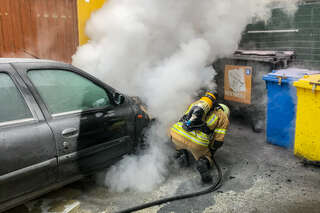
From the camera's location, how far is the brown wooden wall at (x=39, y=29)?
17.6 feet

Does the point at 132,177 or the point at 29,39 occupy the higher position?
the point at 29,39

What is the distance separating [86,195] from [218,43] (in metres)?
3.86

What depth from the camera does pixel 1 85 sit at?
2746mm

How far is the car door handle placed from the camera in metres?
3.01

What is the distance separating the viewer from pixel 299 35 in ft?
20.1

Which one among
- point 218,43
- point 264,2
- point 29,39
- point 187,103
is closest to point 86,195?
point 187,103

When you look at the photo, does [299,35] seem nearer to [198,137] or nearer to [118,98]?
[198,137]

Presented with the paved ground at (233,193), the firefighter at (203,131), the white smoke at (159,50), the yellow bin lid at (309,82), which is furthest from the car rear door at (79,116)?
the yellow bin lid at (309,82)

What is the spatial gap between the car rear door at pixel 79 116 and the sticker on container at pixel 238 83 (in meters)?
2.85

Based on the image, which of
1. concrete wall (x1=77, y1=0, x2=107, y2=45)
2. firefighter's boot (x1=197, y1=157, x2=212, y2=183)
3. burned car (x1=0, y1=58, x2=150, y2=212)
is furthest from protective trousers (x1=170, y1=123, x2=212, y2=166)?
concrete wall (x1=77, y1=0, x2=107, y2=45)

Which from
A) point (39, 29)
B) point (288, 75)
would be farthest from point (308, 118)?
point (39, 29)

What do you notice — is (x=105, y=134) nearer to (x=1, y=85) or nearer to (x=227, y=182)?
(x=1, y=85)

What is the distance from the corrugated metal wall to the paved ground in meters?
2.50

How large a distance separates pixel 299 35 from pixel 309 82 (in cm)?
255
